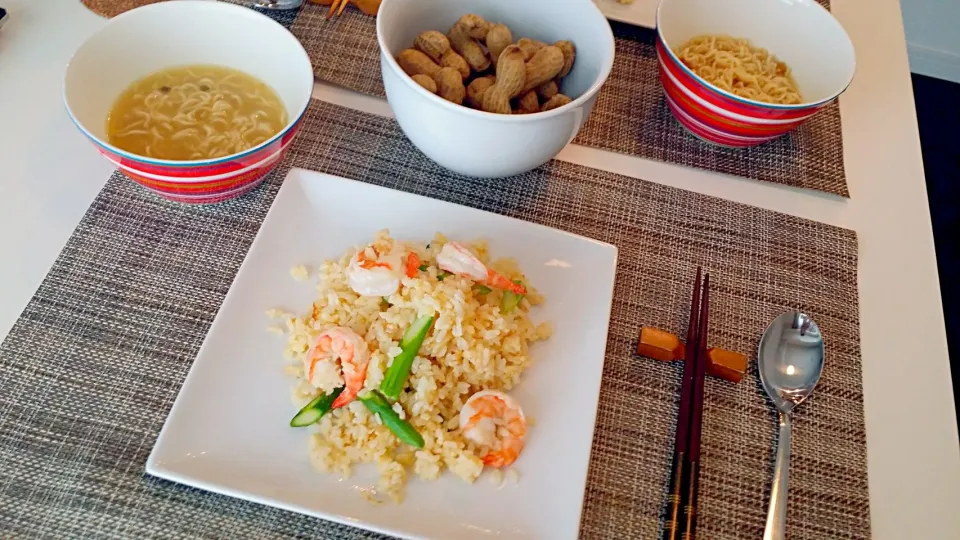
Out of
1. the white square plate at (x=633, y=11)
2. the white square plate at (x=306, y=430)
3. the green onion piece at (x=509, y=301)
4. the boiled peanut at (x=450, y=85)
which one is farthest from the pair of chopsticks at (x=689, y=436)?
the white square plate at (x=633, y=11)

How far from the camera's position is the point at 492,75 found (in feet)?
3.73

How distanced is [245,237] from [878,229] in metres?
1.03

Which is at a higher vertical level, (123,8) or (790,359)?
(123,8)

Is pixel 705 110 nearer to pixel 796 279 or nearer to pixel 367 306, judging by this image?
pixel 796 279

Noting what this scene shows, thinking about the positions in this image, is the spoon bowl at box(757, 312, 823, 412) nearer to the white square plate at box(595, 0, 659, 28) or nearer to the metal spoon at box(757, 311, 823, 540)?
the metal spoon at box(757, 311, 823, 540)

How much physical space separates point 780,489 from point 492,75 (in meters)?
0.74

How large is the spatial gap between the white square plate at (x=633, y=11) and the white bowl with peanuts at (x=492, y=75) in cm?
27

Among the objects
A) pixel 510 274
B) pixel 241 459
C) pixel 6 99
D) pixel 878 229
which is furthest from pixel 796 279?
pixel 6 99

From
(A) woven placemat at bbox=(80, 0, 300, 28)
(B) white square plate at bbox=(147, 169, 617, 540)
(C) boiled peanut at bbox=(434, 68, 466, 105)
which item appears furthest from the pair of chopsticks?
(A) woven placemat at bbox=(80, 0, 300, 28)

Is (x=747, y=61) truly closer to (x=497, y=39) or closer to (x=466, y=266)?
(x=497, y=39)

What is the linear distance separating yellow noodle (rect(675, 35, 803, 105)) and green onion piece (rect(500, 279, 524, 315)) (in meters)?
0.57

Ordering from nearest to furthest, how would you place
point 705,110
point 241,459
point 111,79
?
1. point 241,459
2. point 111,79
3. point 705,110

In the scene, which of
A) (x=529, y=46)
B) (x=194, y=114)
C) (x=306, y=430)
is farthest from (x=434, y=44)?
(x=306, y=430)

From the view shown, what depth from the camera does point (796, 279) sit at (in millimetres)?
1092
